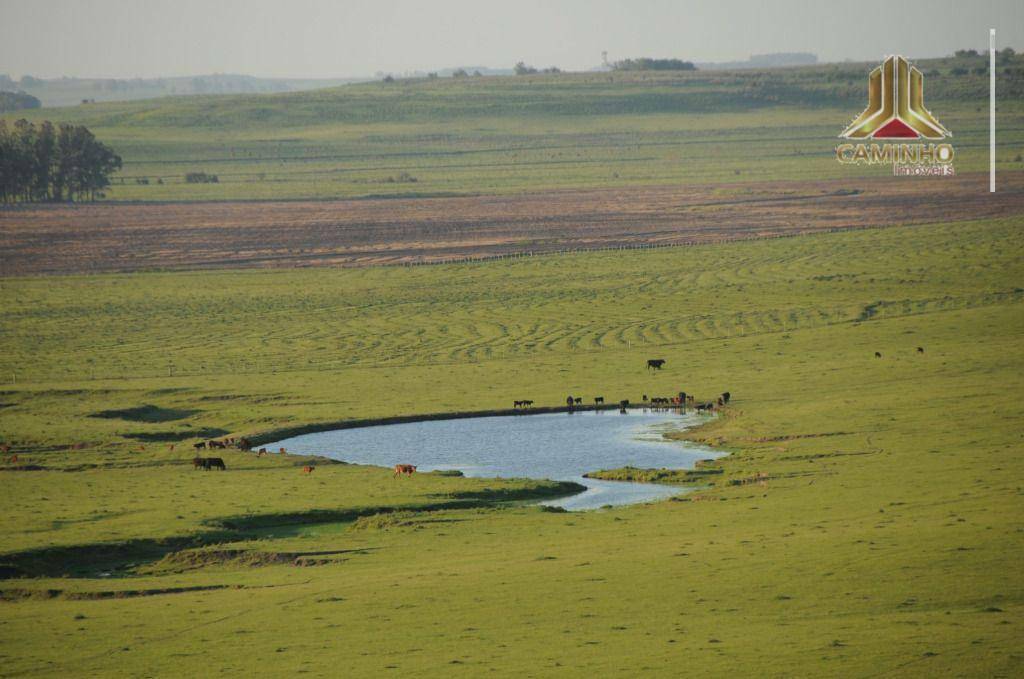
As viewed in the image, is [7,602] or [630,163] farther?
[630,163]

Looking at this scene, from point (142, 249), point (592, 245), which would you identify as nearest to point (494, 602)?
point (592, 245)

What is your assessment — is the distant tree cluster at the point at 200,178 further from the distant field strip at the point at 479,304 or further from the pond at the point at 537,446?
the pond at the point at 537,446

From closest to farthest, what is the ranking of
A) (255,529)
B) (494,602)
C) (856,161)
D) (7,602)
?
1. (494,602)
2. (7,602)
3. (255,529)
4. (856,161)

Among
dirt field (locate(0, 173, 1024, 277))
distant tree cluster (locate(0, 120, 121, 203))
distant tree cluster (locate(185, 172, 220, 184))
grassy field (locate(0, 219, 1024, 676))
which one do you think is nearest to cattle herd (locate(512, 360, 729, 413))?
grassy field (locate(0, 219, 1024, 676))

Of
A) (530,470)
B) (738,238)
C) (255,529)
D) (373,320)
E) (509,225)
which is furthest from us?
(509,225)

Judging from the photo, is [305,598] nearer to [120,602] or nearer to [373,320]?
[120,602]

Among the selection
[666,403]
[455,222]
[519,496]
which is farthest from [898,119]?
[519,496]

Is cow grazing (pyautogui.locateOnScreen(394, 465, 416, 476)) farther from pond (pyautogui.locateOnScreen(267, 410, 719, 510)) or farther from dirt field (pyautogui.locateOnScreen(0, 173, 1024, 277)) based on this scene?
dirt field (pyautogui.locateOnScreen(0, 173, 1024, 277))
